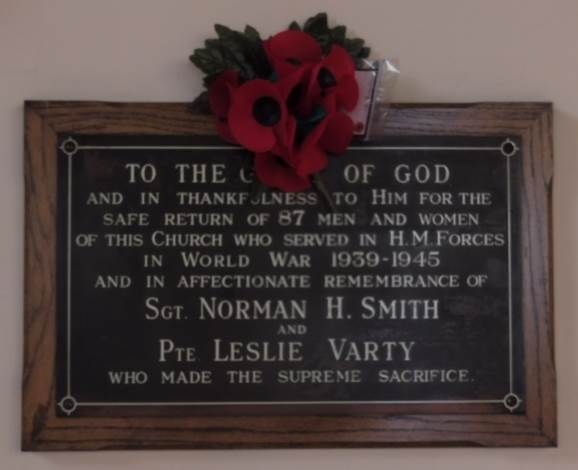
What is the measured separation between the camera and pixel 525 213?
Answer: 1317 millimetres

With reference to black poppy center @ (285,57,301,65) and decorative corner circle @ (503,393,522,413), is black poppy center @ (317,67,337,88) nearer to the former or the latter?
black poppy center @ (285,57,301,65)

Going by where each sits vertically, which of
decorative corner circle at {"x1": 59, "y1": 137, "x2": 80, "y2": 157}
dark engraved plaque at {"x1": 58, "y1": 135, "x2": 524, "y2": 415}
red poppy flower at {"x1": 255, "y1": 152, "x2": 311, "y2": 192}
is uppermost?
decorative corner circle at {"x1": 59, "y1": 137, "x2": 80, "y2": 157}

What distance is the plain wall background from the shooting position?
1318 mm

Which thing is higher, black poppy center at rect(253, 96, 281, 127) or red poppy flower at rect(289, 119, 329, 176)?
black poppy center at rect(253, 96, 281, 127)

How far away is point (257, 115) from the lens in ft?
4.13

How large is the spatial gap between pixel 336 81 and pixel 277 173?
15 cm

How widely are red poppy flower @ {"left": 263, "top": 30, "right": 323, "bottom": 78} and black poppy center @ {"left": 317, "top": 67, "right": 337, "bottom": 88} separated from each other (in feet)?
0.08

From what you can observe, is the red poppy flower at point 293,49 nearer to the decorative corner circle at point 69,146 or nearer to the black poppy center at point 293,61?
the black poppy center at point 293,61

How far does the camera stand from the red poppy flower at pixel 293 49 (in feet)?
4.16

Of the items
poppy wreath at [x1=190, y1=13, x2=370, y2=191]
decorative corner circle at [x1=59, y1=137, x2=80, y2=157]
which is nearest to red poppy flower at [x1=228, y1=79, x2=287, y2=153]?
poppy wreath at [x1=190, y1=13, x2=370, y2=191]

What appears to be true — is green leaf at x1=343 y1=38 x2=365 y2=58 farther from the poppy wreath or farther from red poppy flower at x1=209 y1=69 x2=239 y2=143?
red poppy flower at x1=209 y1=69 x2=239 y2=143

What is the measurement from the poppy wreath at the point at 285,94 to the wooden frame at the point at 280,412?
0.25ft

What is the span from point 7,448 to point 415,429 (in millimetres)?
594

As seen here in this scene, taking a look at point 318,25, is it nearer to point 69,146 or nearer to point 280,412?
point 69,146
